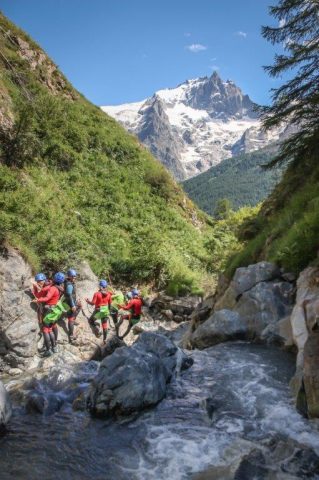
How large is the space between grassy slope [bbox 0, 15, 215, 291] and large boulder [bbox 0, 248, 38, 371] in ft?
3.75

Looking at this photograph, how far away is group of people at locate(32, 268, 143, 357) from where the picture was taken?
13.9m

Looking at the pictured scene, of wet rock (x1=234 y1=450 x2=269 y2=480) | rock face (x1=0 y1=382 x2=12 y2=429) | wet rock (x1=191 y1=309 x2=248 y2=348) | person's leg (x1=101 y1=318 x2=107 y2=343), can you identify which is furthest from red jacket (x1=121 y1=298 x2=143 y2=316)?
wet rock (x1=234 y1=450 x2=269 y2=480)

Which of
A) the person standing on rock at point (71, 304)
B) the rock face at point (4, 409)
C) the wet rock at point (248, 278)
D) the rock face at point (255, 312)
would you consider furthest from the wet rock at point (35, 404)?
the person standing on rock at point (71, 304)

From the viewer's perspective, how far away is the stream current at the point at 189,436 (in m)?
5.43

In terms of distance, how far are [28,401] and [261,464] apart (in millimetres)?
5402

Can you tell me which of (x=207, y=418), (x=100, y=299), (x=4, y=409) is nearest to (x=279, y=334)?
(x=207, y=418)

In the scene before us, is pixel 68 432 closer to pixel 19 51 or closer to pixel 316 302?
pixel 316 302

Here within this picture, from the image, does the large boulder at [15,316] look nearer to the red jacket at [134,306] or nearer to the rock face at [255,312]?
the red jacket at [134,306]

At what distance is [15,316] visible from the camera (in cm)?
1411

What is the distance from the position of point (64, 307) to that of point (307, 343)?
11.1 metres

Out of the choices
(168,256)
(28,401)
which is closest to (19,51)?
(168,256)

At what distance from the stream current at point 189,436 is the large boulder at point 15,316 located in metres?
5.07

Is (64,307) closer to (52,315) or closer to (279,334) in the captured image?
(52,315)

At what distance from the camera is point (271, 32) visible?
50.5 feet
